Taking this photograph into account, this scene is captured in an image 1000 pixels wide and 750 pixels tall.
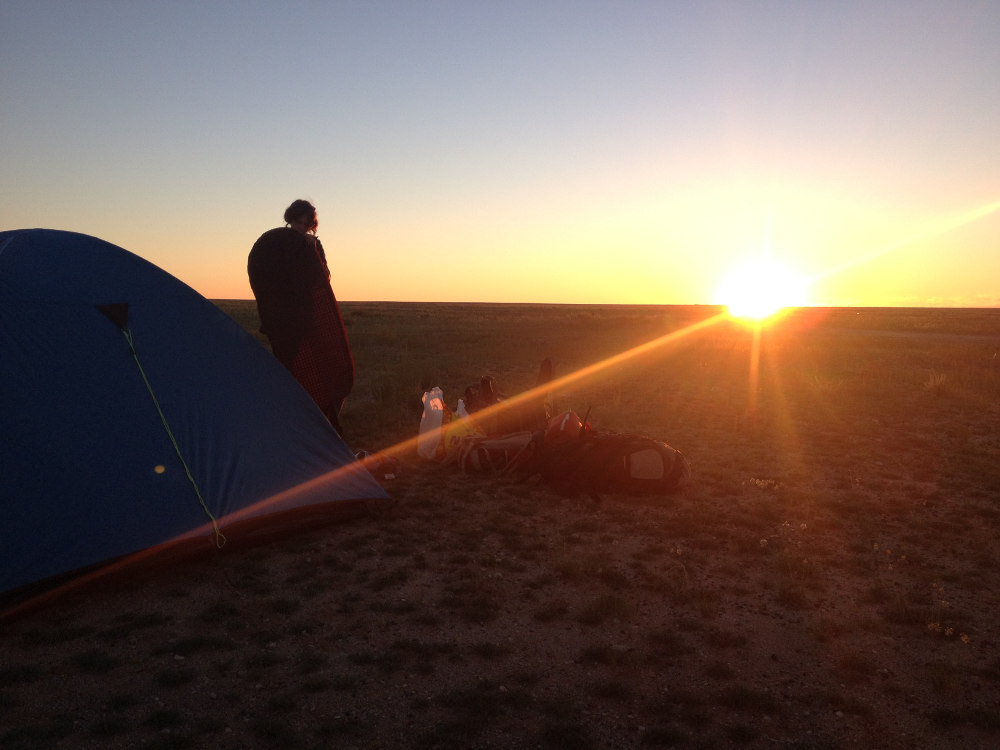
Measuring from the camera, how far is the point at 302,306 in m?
6.74

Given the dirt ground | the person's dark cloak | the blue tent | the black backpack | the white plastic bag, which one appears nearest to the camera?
the dirt ground

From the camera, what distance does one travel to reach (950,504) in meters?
7.18

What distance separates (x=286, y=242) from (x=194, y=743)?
4593mm

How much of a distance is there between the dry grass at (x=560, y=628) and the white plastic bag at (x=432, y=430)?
241mm

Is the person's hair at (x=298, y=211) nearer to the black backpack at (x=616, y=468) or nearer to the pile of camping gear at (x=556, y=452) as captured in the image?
the pile of camping gear at (x=556, y=452)

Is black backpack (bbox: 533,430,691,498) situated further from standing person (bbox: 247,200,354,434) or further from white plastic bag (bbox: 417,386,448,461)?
standing person (bbox: 247,200,354,434)

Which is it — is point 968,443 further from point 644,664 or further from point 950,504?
point 644,664

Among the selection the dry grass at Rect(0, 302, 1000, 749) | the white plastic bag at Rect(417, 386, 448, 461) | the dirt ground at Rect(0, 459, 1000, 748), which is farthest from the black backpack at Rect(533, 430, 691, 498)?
the white plastic bag at Rect(417, 386, 448, 461)

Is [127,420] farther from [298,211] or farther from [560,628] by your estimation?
[560,628]

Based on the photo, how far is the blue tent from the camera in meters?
4.48

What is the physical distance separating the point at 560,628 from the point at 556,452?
3165 mm

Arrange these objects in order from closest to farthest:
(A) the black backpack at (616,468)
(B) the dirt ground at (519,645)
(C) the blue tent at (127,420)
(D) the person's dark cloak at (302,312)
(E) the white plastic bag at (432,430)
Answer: (B) the dirt ground at (519,645), (C) the blue tent at (127,420), (D) the person's dark cloak at (302,312), (A) the black backpack at (616,468), (E) the white plastic bag at (432,430)

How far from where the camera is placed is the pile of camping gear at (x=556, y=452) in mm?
7312

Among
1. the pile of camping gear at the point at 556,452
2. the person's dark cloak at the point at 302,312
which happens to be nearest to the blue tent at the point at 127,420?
the person's dark cloak at the point at 302,312
